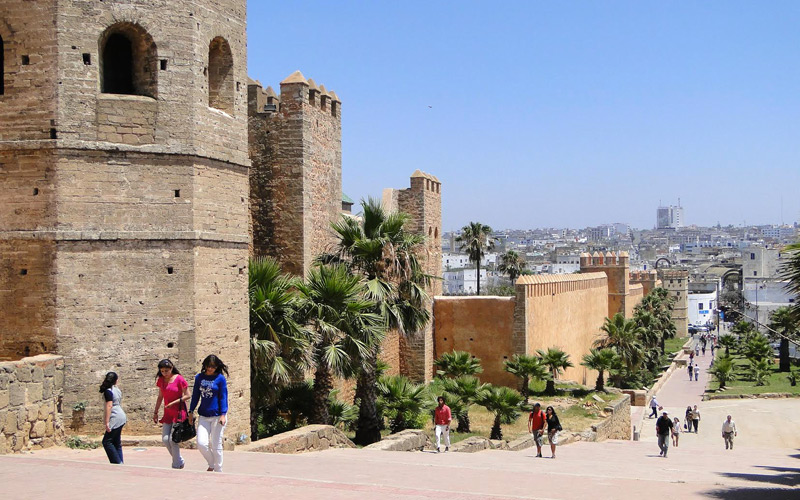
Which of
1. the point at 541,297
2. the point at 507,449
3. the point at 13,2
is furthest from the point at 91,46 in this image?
the point at 541,297

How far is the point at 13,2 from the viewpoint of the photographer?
11500 mm

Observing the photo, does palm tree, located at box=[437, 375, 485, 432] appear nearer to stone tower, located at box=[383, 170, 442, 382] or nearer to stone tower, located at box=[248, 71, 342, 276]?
stone tower, located at box=[383, 170, 442, 382]

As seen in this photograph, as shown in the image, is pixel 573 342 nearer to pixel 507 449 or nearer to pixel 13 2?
pixel 507 449

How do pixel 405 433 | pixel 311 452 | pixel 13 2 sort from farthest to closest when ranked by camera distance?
pixel 405 433 → pixel 311 452 → pixel 13 2

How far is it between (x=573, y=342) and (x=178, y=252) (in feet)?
88.5

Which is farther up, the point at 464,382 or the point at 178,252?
the point at 178,252

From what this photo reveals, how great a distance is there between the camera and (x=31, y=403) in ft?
34.8

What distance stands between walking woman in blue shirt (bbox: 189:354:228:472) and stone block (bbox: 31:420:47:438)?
3108mm

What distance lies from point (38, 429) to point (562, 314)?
2567 centimetres

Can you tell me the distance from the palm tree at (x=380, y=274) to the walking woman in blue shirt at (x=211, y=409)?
835cm

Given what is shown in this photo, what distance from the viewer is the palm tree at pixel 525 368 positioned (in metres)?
25.6

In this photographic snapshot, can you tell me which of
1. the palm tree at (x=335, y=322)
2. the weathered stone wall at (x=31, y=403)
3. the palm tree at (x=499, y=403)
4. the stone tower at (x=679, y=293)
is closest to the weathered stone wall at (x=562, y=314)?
the palm tree at (x=499, y=403)

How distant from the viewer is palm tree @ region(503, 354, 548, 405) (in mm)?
25625

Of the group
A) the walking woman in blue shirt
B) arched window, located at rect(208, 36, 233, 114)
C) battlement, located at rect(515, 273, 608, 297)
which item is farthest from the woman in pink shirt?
battlement, located at rect(515, 273, 608, 297)
